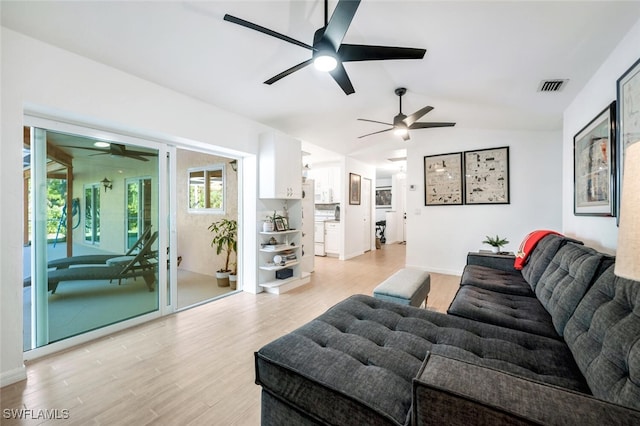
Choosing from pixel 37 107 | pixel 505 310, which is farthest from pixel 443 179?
pixel 37 107

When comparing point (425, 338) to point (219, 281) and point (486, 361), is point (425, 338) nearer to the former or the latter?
point (486, 361)

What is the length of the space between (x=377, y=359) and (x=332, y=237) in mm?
5429

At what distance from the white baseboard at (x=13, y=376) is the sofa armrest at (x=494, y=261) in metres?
4.26

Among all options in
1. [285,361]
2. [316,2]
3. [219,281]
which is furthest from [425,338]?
[219,281]

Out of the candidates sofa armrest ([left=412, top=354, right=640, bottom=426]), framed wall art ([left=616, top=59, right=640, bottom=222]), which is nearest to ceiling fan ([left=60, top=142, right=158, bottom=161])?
sofa armrest ([left=412, top=354, right=640, bottom=426])

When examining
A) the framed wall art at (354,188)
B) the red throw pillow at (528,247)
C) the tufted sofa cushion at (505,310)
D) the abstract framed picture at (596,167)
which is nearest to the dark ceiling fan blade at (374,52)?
the abstract framed picture at (596,167)

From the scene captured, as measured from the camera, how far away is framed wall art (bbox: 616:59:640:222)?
1.57m

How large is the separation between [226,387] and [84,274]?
73.5 inches

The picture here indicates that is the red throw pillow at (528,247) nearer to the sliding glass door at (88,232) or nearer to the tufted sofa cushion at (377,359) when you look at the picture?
the tufted sofa cushion at (377,359)

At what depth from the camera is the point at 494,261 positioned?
10.1 ft

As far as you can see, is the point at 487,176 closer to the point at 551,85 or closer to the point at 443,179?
the point at 443,179

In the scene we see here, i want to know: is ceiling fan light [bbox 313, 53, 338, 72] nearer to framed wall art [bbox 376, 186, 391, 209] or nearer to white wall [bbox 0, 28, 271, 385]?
white wall [bbox 0, 28, 271, 385]

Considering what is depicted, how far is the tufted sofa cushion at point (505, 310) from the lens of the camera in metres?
1.65

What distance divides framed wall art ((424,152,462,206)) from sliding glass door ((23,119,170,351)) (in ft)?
14.2
